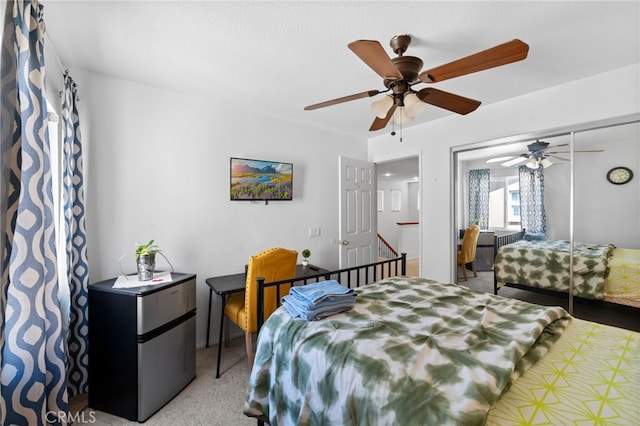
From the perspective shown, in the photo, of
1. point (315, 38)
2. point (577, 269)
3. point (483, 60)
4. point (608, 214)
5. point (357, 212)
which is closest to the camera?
point (483, 60)

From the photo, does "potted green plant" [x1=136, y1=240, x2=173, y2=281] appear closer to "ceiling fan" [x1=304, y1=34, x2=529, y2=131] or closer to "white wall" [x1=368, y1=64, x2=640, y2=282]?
"ceiling fan" [x1=304, y1=34, x2=529, y2=131]

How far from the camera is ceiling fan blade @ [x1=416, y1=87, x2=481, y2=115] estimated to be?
1662mm

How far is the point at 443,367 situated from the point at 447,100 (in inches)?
60.7

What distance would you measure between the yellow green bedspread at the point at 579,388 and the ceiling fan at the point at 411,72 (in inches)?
53.2

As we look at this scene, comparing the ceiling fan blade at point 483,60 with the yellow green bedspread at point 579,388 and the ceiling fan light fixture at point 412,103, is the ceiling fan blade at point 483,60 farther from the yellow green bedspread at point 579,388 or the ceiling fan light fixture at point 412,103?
the yellow green bedspread at point 579,388

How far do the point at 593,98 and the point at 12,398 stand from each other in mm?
4191

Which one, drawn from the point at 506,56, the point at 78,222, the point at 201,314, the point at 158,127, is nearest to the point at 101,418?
the point at 201,314

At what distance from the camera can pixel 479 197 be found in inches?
122

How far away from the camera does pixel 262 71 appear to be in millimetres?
2186

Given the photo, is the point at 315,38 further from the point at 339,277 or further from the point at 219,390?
the point at 219,390

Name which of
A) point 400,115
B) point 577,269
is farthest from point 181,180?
point 577,269

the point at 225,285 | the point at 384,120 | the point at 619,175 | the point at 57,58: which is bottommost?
the point at 225,285

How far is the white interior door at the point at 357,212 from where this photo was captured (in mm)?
3479

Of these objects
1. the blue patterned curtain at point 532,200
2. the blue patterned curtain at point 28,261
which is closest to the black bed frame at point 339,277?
the blue patterned curtain at point 28,261
